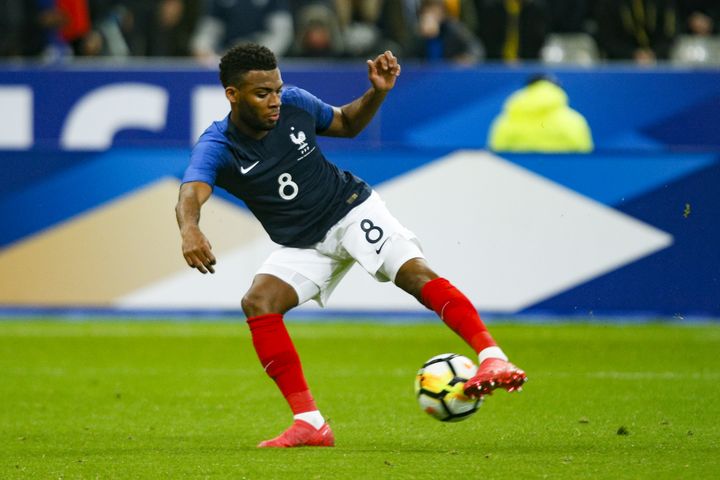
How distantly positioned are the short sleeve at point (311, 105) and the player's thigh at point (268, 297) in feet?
2.59

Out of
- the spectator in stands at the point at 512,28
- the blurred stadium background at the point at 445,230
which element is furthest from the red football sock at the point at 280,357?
the spectator in stands at the point at 512,28

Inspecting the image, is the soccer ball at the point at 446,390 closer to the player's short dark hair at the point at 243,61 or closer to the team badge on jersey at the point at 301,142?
the team badge on jersey at the point at 301,142

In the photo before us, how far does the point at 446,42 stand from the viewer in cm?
1572

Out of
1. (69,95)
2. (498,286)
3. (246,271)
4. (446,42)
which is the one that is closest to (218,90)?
(69,95)

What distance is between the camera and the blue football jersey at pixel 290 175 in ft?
22.2

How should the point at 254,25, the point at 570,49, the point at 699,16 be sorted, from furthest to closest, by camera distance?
the point at 254,25 → the point at 570,49 → the point at 699,16

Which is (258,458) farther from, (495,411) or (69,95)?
(69,95)

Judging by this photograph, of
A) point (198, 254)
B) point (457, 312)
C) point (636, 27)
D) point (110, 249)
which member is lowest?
point (110, 249)

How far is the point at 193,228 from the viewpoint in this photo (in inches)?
242

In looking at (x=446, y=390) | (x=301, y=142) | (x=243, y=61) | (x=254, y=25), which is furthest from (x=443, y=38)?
(x=446, y=390)

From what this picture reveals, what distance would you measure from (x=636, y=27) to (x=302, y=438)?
10.2 meters

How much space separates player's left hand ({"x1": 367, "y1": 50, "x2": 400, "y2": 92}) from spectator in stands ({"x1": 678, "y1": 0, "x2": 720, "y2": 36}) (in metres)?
9.47

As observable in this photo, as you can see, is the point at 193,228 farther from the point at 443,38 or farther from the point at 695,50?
the point at 695,50

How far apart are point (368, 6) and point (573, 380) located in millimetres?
8411
